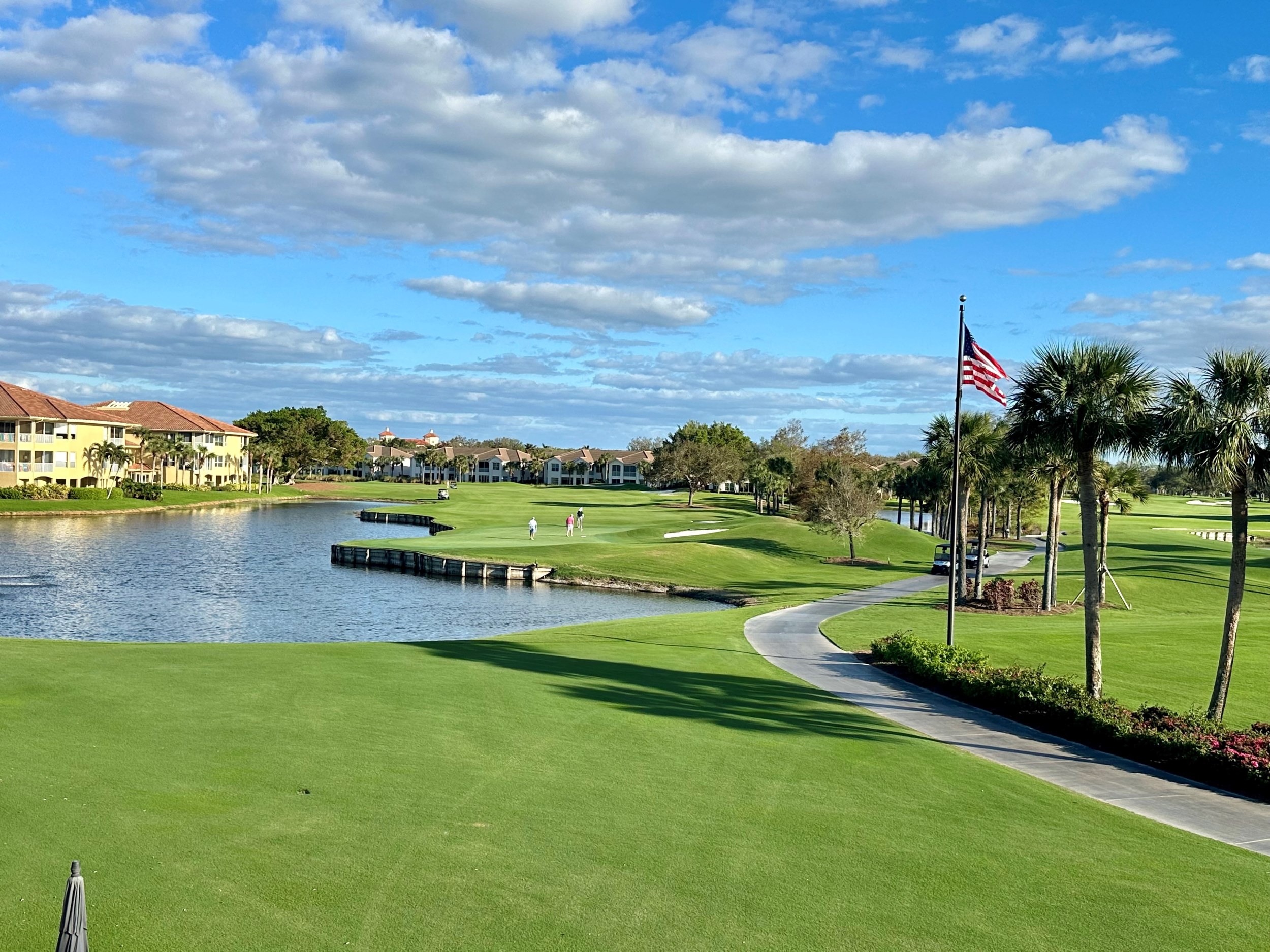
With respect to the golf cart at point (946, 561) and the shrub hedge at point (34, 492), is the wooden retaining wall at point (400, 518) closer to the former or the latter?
the shrub hedge at point (34, 492)

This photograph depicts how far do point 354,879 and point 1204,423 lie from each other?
19.1m

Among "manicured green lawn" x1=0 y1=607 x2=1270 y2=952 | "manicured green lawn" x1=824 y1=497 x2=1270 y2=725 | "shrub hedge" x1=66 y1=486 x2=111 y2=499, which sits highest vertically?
"shrub hedge" x1=66 y1=486 x2=111 y2=499

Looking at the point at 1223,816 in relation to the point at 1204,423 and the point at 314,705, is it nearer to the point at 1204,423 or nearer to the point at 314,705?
the point at 1204,423

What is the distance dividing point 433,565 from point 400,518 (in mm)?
40318

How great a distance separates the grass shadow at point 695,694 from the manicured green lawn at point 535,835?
252mm

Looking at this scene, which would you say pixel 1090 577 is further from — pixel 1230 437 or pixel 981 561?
pixel 981 561

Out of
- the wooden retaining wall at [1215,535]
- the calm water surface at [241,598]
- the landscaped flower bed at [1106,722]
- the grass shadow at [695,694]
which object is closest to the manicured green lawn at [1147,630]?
the landscaped flower bed at [1106,722]

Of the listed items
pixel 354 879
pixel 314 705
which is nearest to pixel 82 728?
pixel 314 705

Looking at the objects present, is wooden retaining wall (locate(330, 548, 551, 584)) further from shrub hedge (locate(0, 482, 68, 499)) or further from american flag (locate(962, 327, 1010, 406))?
shrub hedge (locate(0, 482, 68, 499))

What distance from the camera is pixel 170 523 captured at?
87062mm

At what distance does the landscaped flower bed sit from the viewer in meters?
15.8

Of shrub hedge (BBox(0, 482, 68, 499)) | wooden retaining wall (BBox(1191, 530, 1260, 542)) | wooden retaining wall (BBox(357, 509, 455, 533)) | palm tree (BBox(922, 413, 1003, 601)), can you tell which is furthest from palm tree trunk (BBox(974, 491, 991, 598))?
shrub hedge (BBox(0, 482, 68, 499))

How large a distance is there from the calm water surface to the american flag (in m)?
20.2

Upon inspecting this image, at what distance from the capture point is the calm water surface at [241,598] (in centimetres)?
3662
